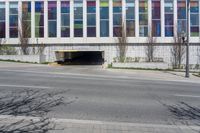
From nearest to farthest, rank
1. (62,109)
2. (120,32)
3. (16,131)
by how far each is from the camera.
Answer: (16,131) → (62,109) → (120,32)

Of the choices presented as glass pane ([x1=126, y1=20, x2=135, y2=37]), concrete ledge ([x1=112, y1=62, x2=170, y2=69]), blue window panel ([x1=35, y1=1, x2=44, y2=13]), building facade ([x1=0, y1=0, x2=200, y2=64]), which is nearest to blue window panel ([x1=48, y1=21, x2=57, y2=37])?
building facade ([x1=0, y1=0, x2=200, y2=64])

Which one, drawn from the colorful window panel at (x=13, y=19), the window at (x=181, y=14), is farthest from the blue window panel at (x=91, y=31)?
the window at (x=181, y=14)

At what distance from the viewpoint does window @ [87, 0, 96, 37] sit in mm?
45031

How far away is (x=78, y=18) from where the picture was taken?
45312 millimetres

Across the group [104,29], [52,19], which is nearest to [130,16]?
[104,29]

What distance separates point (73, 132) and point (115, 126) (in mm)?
1163

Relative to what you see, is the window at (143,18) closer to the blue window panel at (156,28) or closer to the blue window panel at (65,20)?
the blue window panel at (156,28)

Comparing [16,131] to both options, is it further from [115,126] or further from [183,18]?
[183,18]

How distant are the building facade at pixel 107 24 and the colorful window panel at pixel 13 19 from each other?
351 millimetres

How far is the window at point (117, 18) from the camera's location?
147 feet

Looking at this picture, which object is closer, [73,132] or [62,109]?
[73,132]

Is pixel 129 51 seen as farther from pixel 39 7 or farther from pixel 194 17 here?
pixel 39 7

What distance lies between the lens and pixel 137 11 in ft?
148

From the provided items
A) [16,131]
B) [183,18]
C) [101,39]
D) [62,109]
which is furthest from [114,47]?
[16,131]
